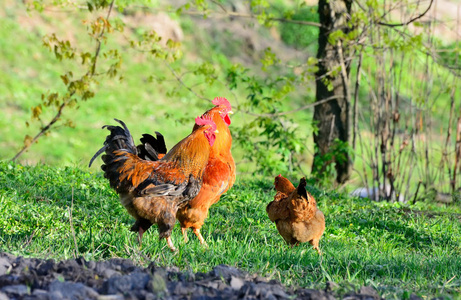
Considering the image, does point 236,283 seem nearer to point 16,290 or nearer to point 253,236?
point 16,290

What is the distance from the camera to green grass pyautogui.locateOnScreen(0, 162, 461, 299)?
13.6 ft

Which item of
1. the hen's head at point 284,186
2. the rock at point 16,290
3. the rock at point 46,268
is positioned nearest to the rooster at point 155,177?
the hen's head at point 284,186

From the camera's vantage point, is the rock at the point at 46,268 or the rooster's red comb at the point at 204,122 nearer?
the rock at the point at 46,268

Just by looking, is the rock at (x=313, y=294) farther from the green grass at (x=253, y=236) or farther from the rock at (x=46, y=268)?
the rock at (x=46, y=268)

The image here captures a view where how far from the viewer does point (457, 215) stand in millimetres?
7594

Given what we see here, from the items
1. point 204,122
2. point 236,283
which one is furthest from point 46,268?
point 204,122

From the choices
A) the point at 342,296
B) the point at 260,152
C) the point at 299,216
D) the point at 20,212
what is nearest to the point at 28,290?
the point at 342,296

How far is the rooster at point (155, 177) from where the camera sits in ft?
16.7

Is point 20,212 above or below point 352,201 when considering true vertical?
above

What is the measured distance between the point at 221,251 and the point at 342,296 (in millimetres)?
1548

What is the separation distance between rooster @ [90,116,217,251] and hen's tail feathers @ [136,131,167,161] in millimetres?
233

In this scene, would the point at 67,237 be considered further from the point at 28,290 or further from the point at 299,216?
the point at 299,216

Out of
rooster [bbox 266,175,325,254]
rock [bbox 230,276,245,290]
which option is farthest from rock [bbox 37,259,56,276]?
rooster [bbox 266,175,325,254]

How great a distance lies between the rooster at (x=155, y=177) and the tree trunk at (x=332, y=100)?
4.32 metres
